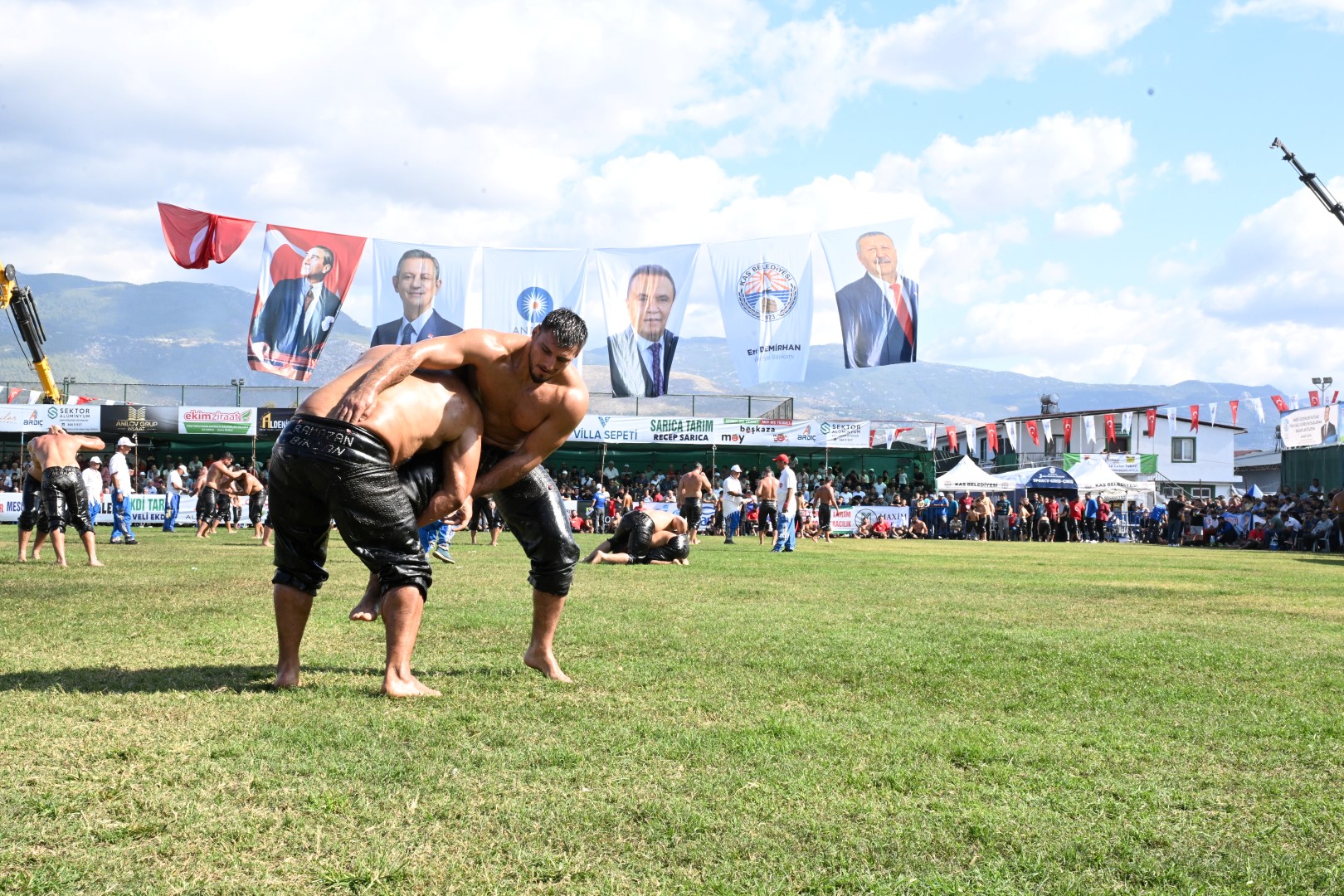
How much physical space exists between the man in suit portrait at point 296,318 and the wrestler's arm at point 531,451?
862 inches

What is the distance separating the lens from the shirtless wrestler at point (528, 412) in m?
4.75

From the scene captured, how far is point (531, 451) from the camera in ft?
16.9

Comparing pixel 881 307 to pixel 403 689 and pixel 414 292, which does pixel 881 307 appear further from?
pixel 403 689

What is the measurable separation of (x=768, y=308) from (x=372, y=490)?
887 inches

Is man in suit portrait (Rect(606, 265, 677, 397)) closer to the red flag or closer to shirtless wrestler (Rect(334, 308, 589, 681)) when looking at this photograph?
the red flag

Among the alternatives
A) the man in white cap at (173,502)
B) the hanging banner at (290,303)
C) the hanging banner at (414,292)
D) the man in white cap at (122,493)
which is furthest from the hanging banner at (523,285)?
the man in white cap at (122,493)

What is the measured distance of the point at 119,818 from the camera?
2883 mm

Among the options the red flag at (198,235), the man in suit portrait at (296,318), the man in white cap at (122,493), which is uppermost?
the red flag at (198,235)

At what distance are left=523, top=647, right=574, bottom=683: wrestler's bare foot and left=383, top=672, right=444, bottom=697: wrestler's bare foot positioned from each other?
2.15 ft

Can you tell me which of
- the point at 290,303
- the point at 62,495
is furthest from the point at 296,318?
the point at 62,495

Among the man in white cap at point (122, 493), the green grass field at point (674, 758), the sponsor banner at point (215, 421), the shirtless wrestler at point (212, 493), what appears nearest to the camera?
the green grass field at point (674, 758)

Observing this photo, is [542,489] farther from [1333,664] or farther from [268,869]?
[1333,664]

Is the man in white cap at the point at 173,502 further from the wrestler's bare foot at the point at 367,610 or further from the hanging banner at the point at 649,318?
the wrestler's bare foot at the point at 367,610

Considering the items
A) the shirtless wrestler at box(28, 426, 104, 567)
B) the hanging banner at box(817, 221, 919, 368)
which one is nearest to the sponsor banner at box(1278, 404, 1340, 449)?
the hanging banner at box(817, 221, 919, 368)
